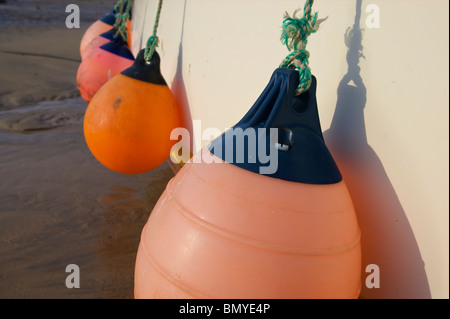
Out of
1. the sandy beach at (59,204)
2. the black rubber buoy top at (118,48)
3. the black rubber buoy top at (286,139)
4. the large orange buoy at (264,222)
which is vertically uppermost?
the black rubber buoy top at (118,48)

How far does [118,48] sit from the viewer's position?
11.7 ft

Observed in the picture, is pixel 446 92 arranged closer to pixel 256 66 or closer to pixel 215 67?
pixel 256 66

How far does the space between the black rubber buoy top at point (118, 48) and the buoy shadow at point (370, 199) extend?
7.79ft

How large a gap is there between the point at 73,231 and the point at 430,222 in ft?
6.18

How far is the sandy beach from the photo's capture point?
7.08 feet

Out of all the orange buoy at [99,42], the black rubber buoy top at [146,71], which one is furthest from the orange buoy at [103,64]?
the black rubber buoy top at [146,71]

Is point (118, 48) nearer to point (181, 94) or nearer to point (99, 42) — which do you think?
point (99, 42)

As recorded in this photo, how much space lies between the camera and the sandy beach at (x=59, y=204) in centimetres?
216

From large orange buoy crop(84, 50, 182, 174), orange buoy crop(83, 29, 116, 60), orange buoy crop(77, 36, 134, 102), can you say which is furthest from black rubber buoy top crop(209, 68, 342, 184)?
orange buoy crop(83, 29, 116, 60)

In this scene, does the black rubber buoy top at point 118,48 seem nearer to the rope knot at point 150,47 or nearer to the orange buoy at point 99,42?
the orange buoy at point 99,42

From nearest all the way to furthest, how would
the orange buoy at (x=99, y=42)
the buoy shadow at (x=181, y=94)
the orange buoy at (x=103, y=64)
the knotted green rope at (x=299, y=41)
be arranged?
1. the knotted green rope at (x=299, y=41)
2. the buoy shadow at (x=181, y=94)
3. the orange buoy at (x=103, y=64)
4. the orange buoy at (x=99, y=42)

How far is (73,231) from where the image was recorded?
250 cm

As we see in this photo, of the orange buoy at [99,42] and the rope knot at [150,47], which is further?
the orange buoy at [99,42]

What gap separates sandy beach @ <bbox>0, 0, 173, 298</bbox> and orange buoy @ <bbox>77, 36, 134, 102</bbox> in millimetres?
530
